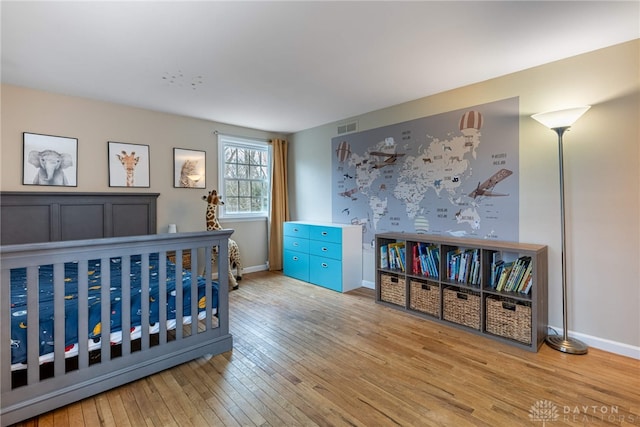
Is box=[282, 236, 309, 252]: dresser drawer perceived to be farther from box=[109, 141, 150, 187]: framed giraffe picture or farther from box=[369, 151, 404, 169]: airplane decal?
box=[109, 141, 150, 187]: framed giraffe picture

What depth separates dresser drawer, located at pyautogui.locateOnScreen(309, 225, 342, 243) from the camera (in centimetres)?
385

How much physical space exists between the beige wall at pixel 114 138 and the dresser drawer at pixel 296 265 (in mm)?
650

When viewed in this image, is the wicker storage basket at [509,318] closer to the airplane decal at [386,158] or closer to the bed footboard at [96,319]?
the airplane decal at [386,158]

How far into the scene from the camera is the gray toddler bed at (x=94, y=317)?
1600mm

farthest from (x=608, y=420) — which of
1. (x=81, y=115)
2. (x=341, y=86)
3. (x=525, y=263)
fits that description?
(x=81, y=115)

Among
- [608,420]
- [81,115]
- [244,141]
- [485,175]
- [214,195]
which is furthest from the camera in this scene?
[244,141]

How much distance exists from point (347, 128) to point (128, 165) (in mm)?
2842

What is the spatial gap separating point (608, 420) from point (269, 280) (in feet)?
11.9

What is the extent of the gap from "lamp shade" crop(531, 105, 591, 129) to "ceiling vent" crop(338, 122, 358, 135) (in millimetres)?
2238

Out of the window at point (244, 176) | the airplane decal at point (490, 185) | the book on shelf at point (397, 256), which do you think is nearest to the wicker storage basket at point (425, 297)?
the book on shelf at point (397, 256)

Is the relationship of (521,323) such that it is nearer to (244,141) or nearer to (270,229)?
(270,229)

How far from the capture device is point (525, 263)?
2.53 metres

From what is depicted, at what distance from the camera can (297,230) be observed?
4.45m

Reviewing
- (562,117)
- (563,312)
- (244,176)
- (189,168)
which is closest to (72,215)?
→ (189,168)
